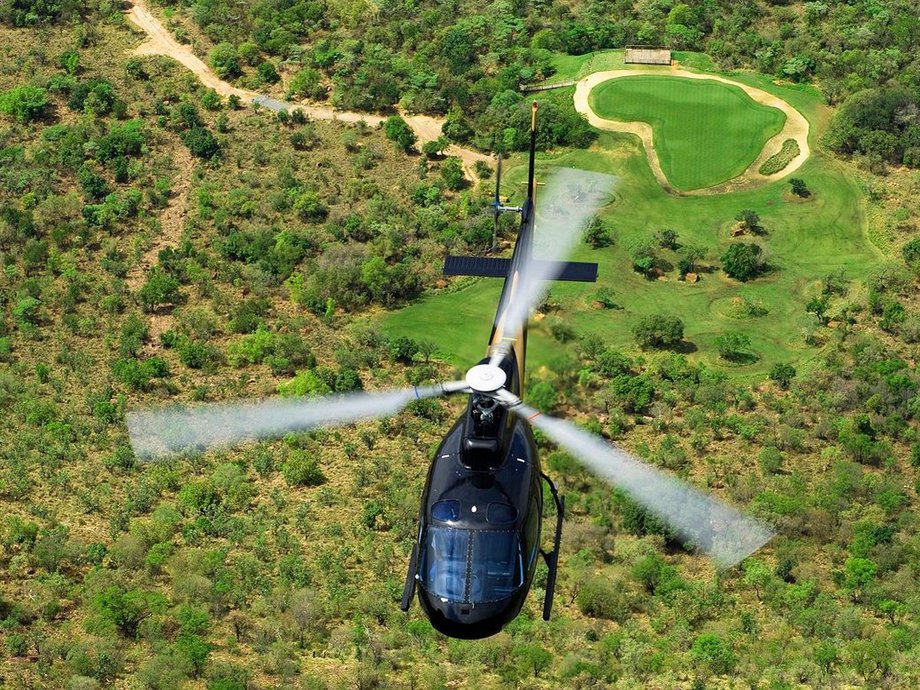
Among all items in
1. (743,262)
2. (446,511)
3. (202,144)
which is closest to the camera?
(446,511)


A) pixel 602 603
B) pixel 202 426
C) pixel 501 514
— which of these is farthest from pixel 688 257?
pixel 501 514

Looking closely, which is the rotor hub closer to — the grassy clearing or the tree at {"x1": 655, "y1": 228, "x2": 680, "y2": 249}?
the tree at {"x1": 655, "y1": 228, "x2": 680, "y2": 249}

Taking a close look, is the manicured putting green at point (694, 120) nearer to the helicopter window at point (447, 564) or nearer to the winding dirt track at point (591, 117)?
the winding dirt track at point (591, 117)

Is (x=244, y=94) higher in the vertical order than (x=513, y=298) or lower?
lower

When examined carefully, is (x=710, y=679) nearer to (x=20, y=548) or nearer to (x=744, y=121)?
(x=20, y=548)

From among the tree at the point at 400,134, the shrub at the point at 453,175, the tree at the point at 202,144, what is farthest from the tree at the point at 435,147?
the tree at the point at 202,144

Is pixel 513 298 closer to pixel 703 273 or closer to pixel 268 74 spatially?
pixel 703 273
